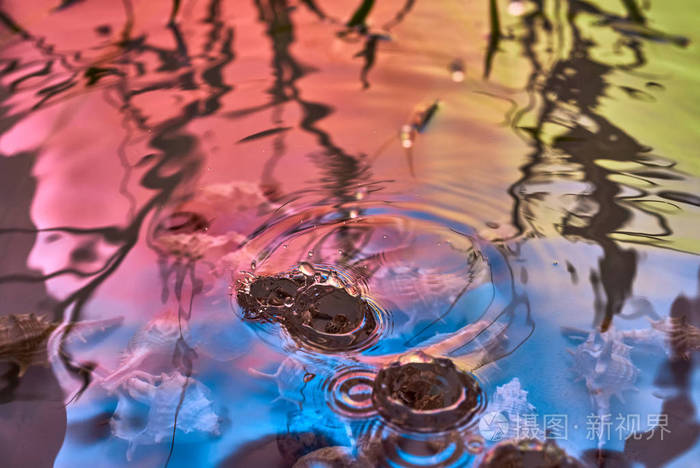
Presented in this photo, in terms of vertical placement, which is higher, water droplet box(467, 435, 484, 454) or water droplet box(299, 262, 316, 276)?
water droplet box(299, 262, 316, 276)

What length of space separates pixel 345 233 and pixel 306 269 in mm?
97

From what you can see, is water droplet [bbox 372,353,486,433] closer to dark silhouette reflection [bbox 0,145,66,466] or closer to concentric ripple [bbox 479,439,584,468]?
concentric ripple [bbox 479,439,584,468]

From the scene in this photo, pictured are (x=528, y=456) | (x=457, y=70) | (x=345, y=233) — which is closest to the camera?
(x=528, y=456)

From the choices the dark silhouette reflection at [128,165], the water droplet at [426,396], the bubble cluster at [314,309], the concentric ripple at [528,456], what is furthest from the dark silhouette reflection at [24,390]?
the concentric ripple at [528,456]

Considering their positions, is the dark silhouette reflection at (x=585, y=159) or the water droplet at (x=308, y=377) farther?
the dark silhouette reflection at (x=585, y=159)

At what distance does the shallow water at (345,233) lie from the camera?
794mm

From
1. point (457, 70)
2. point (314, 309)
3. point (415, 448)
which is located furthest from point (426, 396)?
point (457, 70)

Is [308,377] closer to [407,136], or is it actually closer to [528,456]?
[528,456]

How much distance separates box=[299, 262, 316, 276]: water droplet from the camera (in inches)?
37.5

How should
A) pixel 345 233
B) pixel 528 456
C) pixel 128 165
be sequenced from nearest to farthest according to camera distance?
pixel 528 456 → pixel 345 233 → pixel 128 165

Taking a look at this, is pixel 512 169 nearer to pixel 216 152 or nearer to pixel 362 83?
pixel 362 83

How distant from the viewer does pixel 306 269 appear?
0.96 meters

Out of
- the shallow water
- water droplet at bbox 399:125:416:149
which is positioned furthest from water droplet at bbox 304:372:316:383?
water droplet at bbox 399:125:416:149

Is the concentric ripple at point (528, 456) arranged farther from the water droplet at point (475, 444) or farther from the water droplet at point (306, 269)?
the water droplet at point (306, 269)
